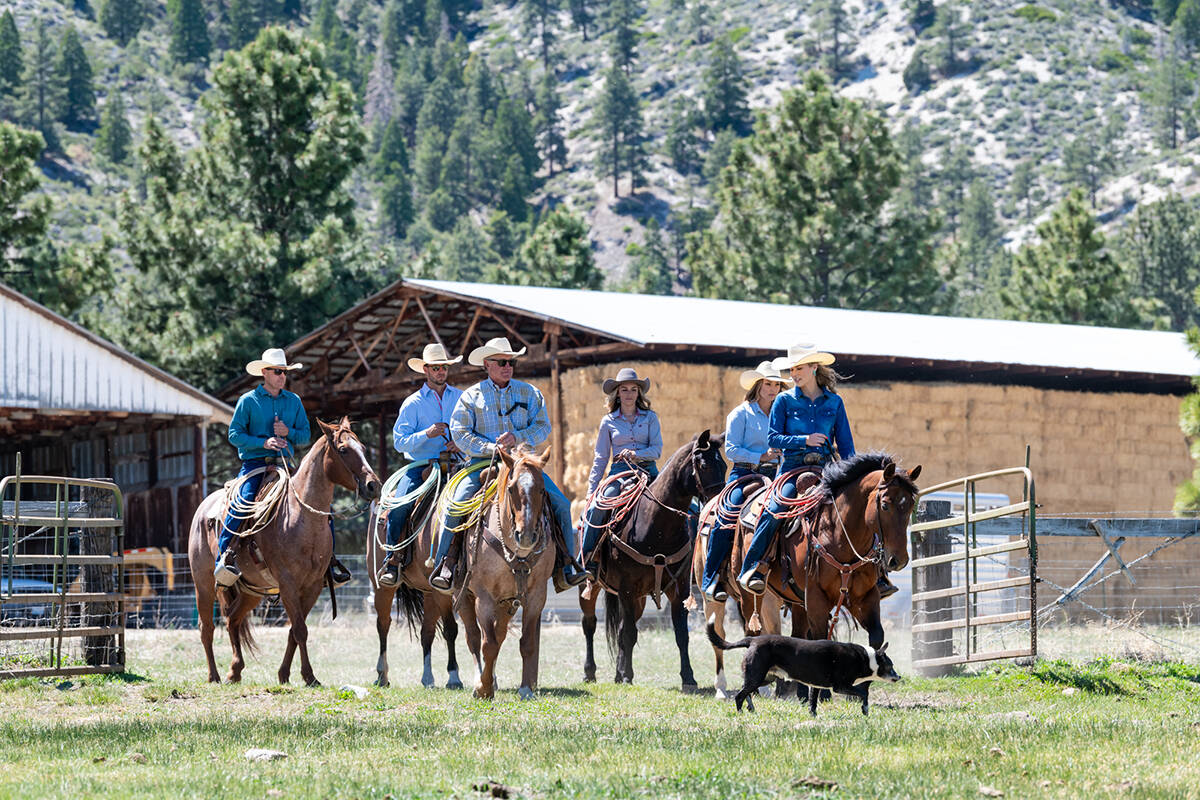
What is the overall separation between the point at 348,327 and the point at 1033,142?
130 m

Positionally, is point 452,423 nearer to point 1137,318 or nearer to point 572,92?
point 1137,318

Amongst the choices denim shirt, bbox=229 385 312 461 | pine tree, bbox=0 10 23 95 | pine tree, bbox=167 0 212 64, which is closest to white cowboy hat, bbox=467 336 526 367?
denim shirt, bbox=229 385 312 461

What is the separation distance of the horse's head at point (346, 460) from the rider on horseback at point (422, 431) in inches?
13.3

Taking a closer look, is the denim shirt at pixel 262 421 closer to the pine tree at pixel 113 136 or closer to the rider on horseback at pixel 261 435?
the rider on horseback at pixel 261 435

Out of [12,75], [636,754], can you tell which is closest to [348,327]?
[636,754]

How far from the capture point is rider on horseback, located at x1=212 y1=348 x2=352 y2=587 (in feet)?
46.3

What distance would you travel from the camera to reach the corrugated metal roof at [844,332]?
25.2m

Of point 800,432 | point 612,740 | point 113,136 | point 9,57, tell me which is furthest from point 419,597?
point 9,57

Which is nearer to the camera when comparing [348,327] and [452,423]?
[452,423]

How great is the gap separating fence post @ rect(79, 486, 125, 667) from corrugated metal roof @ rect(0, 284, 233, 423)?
1282 cm

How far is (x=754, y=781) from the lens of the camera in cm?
736

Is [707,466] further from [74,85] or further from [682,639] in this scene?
[74,85]

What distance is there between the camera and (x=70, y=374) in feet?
89.2

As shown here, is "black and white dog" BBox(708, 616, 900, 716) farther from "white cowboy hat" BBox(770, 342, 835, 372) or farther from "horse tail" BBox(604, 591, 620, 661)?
"horse tail" BBox(604, 591, 620, 661)
